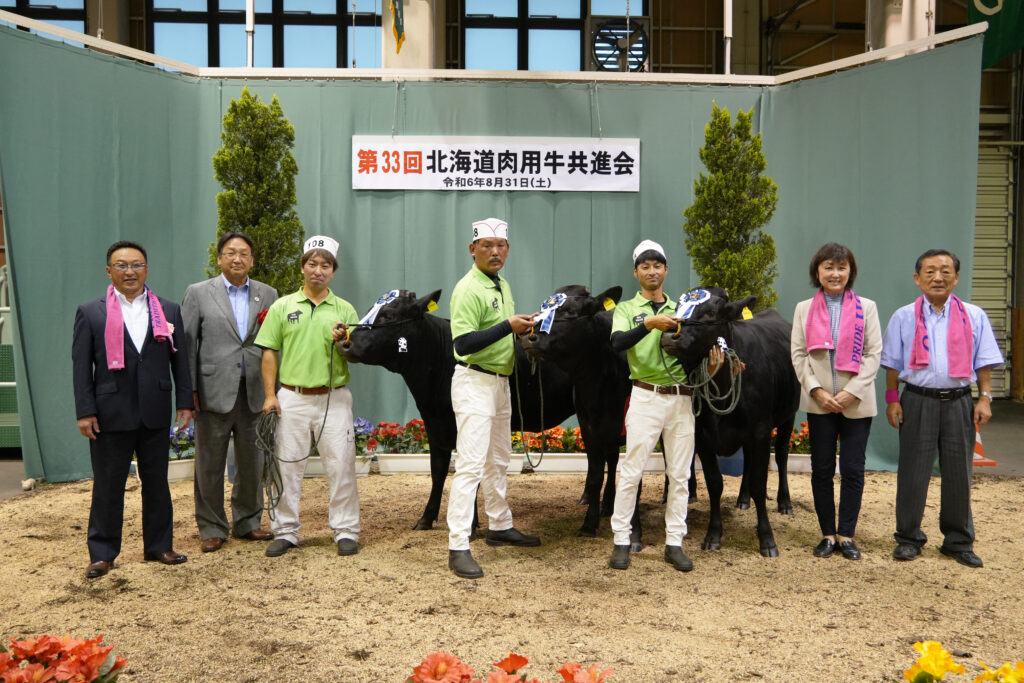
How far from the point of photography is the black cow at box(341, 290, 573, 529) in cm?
445

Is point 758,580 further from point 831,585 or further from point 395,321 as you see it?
point 395,321

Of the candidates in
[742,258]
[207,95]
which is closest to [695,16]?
[742,258]

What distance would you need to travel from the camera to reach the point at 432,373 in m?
4.75

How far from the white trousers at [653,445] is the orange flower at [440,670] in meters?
2.40

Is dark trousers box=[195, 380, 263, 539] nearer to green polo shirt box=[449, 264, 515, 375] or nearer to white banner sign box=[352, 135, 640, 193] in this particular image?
green polo shirt box=[449, 264, 515, 375]

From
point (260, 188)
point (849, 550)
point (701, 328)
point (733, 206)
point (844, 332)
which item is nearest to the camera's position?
point (701, 328)

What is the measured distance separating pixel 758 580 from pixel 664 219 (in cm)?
433

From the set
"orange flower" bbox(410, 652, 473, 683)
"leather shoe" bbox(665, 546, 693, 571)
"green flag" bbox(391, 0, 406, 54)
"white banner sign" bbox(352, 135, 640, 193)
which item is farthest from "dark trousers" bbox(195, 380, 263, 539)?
"green flag" bbox(391, 0, 406, 54)

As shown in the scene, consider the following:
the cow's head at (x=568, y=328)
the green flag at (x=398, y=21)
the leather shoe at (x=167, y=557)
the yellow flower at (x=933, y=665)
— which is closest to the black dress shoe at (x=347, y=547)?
the leather shoe at (x=167, y=557)

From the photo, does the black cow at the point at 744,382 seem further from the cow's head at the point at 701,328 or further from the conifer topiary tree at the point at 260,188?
the conifer topiary tree at the point at 260,188

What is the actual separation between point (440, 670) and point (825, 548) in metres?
3.40

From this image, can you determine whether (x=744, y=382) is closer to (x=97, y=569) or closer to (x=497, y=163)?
(x=97, y=569)

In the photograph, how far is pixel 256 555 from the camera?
4355 millimetres

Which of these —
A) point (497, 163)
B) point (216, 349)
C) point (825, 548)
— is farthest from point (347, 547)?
point (497, 163)
